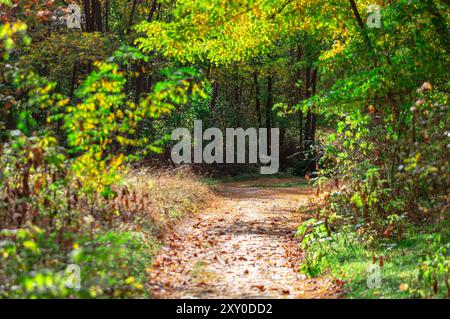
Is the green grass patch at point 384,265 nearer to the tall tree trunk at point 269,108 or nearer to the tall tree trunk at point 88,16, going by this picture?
the tall tree trunk at point 88,16

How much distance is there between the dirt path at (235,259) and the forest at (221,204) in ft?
0.15

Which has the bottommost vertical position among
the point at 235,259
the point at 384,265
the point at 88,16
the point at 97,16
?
the point at 235,259

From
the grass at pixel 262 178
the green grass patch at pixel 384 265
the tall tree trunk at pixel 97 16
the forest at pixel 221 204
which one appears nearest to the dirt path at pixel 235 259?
the forest at pixel 221 204

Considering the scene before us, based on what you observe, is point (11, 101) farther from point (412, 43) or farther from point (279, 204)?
point (279, 204)

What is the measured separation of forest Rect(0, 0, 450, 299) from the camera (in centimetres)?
686

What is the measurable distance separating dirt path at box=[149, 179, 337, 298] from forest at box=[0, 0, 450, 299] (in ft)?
0.15

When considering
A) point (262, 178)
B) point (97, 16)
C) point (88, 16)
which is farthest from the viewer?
point (262, 178)

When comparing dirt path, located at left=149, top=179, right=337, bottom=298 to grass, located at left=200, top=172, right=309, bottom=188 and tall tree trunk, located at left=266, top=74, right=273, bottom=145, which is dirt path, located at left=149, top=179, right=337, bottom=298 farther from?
tall tree trunk, located at left=266, top=74, right=273, bottom=145

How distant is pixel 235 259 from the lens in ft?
34.0

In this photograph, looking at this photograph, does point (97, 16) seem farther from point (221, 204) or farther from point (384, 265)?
point (384, 265)

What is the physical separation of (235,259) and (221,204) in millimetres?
8814

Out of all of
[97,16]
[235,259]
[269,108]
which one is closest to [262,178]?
[269,108]

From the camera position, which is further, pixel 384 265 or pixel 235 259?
pixel 235 259

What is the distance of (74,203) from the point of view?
7.96 m
